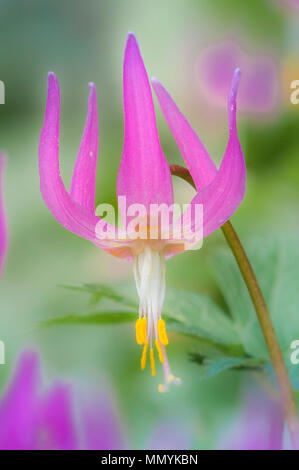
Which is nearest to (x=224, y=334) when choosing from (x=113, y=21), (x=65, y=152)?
(x=65, y=152)

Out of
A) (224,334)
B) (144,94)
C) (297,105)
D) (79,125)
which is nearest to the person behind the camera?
(144,94)

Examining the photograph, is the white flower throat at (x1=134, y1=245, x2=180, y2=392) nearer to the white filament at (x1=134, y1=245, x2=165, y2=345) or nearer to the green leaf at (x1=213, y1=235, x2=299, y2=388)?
the white filament at (x1=134, y1=245, x2=165, y2=345)

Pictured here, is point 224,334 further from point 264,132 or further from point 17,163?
point 17,163

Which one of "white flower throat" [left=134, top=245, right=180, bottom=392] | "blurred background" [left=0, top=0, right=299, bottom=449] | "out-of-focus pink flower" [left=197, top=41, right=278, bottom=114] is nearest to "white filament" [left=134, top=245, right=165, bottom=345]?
"white flower throat" [left=134, top=245, right=180, bottom=392]

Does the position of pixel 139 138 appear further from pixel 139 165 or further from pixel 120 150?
pixel 120 150

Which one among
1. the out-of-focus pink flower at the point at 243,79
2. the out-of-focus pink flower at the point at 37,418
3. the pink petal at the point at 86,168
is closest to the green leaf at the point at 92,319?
the out-of-focus pink flower at the point at 37,418

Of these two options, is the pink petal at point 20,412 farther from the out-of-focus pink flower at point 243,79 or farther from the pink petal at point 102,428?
the out-of-focus pink flower at point 243,79

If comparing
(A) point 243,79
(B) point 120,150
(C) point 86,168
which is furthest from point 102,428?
(A) point 243,79
